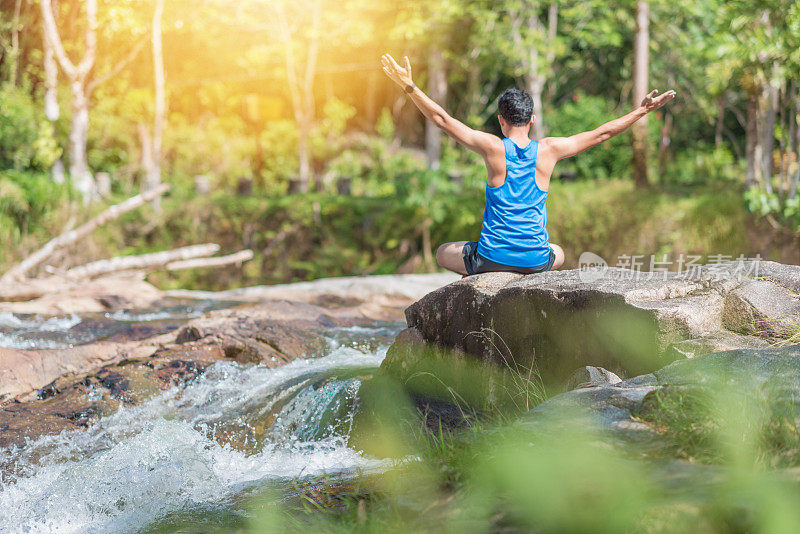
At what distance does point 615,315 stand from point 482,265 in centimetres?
133

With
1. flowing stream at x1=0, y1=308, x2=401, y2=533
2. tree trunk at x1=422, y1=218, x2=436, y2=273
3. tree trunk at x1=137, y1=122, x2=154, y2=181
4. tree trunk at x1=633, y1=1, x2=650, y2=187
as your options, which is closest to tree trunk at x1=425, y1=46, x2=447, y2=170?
tree trunk at x1=422, y1=218, x2=436, y2=273

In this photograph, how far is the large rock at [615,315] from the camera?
4.23 meters

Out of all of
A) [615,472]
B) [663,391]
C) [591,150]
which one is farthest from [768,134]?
[615,472]

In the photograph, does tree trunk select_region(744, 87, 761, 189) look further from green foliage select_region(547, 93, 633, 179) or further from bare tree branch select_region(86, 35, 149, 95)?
bare tree branch select_region(86, 35, 149, 95)

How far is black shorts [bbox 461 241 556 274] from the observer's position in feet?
18.1

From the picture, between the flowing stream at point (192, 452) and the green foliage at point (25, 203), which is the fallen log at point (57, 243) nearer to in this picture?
the green foliage at point (25, 203)

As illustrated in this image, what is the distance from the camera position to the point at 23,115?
16.8m

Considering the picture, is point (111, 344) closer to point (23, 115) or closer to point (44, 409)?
point (44, 409)

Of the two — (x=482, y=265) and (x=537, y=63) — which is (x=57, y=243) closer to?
(x=482, y=265)

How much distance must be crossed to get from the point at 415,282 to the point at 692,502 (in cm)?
829

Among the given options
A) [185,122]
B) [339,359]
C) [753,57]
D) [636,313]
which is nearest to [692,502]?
[636,313]

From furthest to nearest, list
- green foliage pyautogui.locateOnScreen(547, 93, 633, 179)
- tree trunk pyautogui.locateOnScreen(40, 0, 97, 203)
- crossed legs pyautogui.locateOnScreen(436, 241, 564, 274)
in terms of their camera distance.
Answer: green foliage pyautogui.locateOnScreen(547, 93, 633, 179), tree trunk pyautogui.locateOnScreen(40, 0, 97, 203), crossed legs pyautogui.locateOnScreen(436, 241, 564, 274)

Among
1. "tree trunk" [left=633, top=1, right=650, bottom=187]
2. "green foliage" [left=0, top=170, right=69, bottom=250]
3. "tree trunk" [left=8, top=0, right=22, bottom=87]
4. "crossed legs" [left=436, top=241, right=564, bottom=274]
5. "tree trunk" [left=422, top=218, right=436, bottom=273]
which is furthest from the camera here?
"tree trunk" [left=8, top=0, right=22, bottom=87]

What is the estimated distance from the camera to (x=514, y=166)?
17.3 feet
